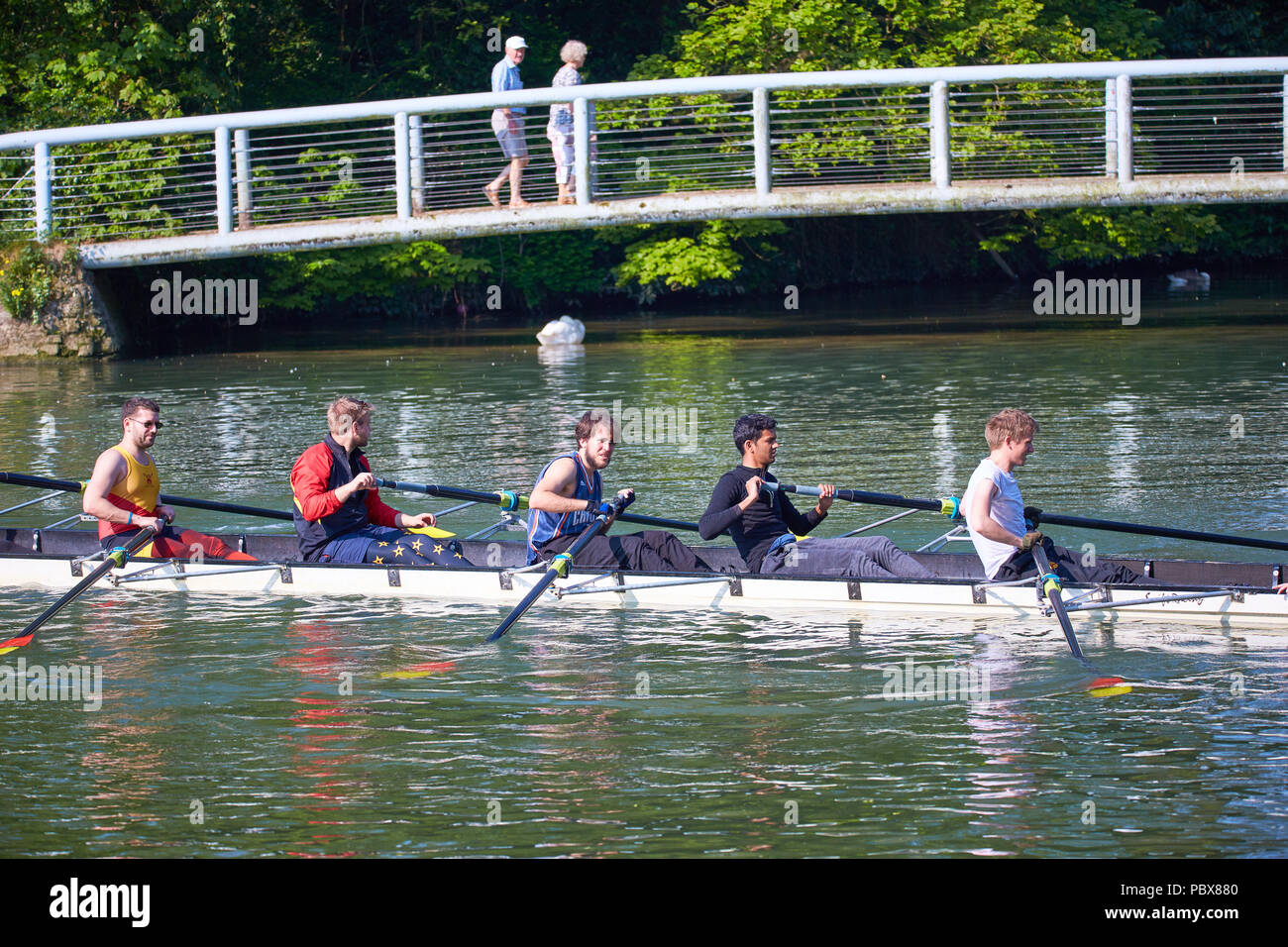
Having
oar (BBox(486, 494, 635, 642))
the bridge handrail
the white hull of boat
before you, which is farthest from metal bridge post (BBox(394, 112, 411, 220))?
oar (BBox(486, 494, 635, 642))

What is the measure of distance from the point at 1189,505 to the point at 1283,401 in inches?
216

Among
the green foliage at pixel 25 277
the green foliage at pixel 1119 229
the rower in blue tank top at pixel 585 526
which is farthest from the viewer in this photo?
the green foliage at pixel 1119 229

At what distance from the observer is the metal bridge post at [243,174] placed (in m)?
22.6

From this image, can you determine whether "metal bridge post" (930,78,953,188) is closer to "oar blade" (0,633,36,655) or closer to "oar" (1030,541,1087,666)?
"oar" (1030,541,1087,666)

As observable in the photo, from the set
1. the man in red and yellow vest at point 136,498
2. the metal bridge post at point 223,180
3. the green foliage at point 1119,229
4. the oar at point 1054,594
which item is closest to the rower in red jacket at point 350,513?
the man in red and yellow vest at point 136,498

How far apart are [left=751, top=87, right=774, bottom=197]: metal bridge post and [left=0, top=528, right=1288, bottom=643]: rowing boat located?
11.7 m

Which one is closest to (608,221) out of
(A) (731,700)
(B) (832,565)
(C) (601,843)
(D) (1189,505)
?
(D) (1189,505)

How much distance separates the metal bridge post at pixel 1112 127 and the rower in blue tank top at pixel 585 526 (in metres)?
13.3

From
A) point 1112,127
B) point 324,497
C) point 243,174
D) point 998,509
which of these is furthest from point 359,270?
point 998,509

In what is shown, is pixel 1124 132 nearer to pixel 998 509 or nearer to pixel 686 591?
pixel 998 509

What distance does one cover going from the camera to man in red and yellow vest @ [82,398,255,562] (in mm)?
10930

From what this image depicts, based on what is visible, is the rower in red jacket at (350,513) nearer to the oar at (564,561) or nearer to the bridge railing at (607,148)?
the oar at (564,561)

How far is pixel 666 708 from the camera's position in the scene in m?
8.44

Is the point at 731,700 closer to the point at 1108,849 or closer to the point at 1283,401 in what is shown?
the point at 1108,849
